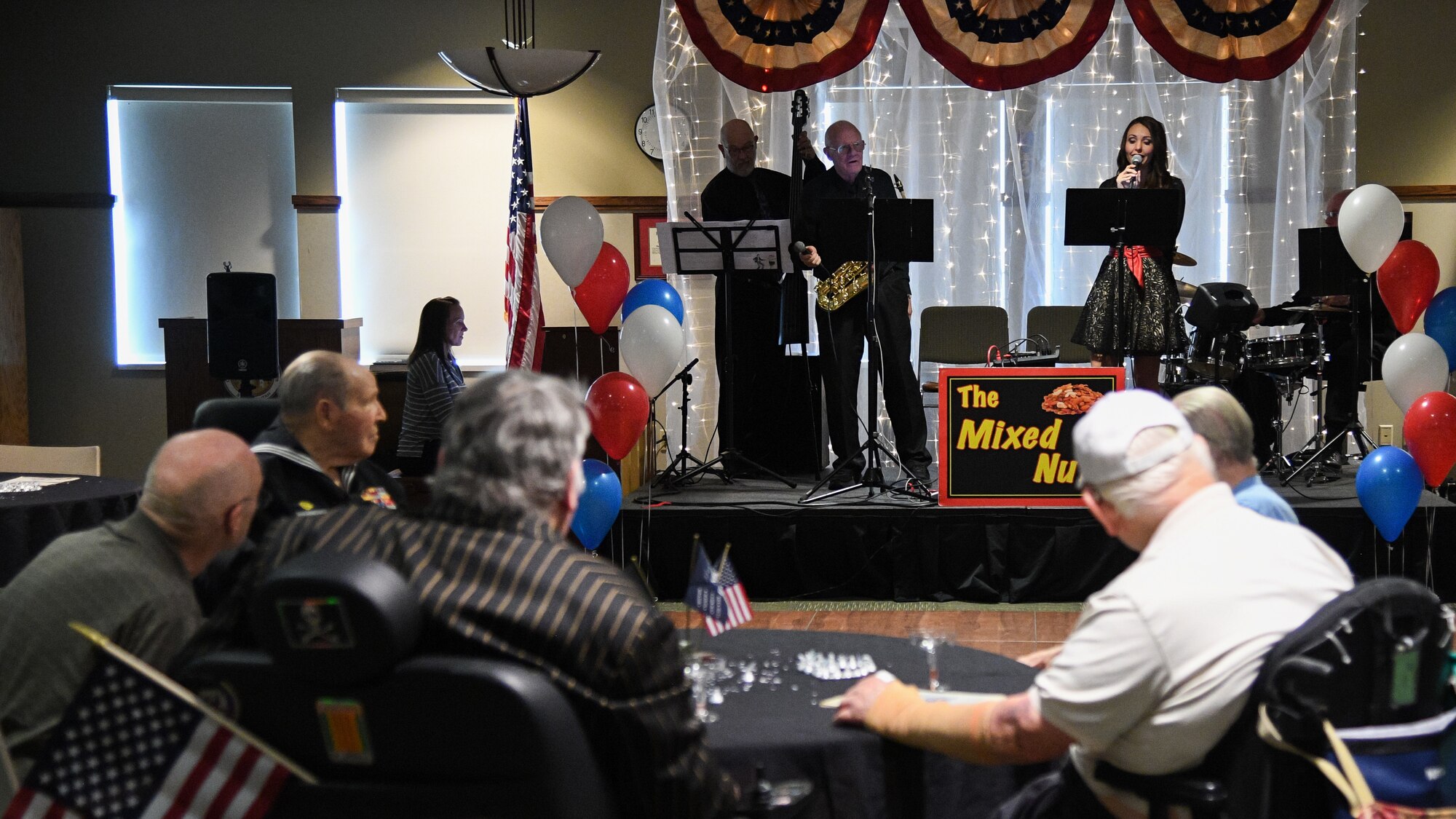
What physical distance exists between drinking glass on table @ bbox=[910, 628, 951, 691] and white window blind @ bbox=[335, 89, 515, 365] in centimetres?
672

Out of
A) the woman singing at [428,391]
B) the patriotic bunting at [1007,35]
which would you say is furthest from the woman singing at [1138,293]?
the woman singing at [428,391]

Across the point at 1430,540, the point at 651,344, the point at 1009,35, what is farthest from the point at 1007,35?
the point at 1430,540

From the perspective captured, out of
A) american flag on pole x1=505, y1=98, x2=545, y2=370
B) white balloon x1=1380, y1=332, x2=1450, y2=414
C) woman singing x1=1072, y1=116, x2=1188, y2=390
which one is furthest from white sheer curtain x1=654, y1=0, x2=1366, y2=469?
white balloon x1=1380, y1=332, x2=1450, y2=414

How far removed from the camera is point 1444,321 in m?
5.95

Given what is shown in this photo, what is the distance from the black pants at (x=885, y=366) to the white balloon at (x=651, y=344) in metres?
0.78

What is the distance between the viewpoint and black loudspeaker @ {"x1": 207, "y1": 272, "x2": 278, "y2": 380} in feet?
25.2

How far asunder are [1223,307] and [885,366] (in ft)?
6.17

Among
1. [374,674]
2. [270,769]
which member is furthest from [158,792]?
[374,674]

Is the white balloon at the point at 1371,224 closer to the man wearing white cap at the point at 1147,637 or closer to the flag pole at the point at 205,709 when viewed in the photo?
the man wearing white cap at the point at 1147,637

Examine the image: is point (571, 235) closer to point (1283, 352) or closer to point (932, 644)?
point (1283, 352)

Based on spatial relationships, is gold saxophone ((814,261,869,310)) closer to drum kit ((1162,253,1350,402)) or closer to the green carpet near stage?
the green carpet near stage

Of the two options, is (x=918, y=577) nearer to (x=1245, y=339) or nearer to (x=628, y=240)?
(x=1245, y=339)

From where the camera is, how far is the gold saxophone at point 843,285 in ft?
21.1

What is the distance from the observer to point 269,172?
8828mm
